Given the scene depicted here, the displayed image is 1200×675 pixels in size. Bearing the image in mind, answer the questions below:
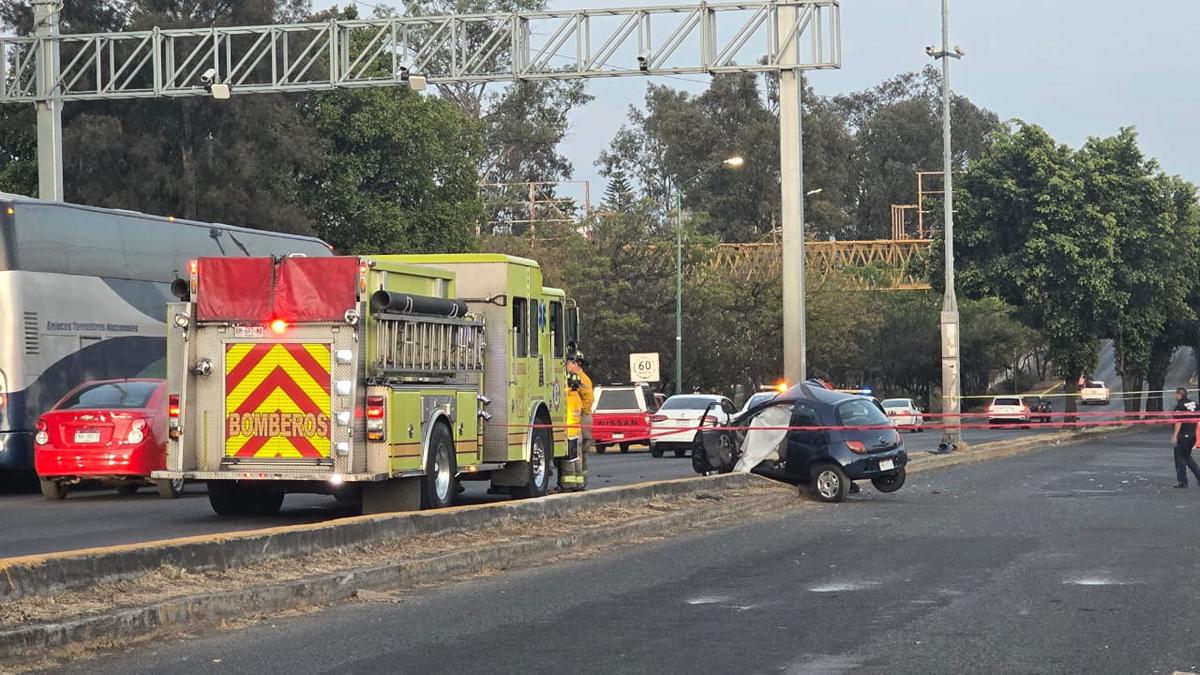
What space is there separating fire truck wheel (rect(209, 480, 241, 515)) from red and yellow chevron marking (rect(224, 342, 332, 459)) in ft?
4.80

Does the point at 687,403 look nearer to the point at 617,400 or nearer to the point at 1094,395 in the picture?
the point at 617,400

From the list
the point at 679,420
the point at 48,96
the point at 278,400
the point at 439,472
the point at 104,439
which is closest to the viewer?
the point at 278,400

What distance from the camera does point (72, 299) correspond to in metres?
24.4

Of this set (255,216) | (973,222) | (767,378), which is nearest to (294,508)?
(255,216)

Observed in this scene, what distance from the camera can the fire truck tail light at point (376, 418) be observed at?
16734 mm

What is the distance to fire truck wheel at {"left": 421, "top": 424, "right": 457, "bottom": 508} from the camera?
1781 centimetres

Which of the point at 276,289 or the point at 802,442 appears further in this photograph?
the point at 802,442

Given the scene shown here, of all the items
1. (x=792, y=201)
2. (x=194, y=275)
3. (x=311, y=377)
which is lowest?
(x=311, y=377)

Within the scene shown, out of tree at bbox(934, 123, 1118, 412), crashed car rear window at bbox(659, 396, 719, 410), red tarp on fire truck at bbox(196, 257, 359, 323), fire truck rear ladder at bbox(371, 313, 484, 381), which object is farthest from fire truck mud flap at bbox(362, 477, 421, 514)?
tree at bbox(934, 123, 1118, 412)

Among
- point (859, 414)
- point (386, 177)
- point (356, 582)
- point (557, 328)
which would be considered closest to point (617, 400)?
point (386, 177)

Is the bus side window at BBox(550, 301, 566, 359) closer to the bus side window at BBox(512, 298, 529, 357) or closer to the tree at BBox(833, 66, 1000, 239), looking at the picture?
the bus side window at BBox(512, 298, 529, 357)

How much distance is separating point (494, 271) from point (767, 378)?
54492 mm

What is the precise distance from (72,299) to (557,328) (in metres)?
7.41

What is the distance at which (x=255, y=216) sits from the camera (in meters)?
45.9
